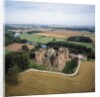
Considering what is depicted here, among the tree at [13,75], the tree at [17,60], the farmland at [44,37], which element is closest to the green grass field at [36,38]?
the farmland at [44,37]

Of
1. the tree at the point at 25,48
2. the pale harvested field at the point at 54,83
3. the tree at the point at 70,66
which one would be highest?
the tree at the point at 25,48

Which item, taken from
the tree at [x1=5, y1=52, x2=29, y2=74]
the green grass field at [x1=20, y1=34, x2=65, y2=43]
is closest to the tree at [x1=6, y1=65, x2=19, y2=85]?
the tree at [x1=5, y1=52, x2=29, y2=74]

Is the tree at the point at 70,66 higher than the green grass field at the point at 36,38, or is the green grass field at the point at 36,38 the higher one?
the green grass field at the point at 36,38

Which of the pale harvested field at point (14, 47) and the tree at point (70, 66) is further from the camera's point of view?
the tree at point (70, 66)

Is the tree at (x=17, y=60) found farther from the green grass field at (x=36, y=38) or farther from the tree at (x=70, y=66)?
the tree at (x=70, y=66)

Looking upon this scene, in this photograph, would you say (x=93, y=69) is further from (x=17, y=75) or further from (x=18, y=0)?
(x=18, y=0)

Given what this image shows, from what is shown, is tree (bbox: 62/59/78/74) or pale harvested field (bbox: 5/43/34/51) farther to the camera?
tree (bbox: 62/59/78/74)

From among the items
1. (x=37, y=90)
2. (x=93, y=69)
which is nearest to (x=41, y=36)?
(x=37, y=90)

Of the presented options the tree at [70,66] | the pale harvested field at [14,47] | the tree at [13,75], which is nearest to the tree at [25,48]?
the pale harvested field at [14,47]

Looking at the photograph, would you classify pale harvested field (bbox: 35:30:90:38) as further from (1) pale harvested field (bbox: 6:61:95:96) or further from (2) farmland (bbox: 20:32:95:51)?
(1) pale harvested field (bbox: 6:61:95:96)
